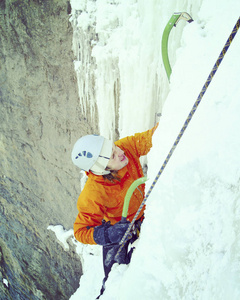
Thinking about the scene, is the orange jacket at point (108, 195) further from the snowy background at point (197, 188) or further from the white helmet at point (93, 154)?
the snowy background at point (197, 188)

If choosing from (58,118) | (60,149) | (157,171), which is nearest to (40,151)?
(60,149)

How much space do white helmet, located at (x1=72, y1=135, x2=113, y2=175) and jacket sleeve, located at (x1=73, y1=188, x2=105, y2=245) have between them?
183 mm

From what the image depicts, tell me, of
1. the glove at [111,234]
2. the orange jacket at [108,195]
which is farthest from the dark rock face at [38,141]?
the glove at [111,234]

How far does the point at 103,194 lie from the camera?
58.1 inches

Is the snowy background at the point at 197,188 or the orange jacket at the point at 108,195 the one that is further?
A: the orange jacket at the point at 108,195

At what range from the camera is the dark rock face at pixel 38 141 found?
258cm

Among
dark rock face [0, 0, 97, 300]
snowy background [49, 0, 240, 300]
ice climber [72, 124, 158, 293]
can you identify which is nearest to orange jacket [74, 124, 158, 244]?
ice climber [72, 124, 158, 293]

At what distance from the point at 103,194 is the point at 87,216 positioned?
0.18 m

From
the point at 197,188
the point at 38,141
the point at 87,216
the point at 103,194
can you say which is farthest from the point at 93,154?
the point at 38,141

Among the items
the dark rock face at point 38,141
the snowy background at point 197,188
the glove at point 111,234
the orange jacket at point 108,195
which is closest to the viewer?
the snowy background at point 197,188

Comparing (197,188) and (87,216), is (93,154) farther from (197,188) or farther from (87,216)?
(197,188)

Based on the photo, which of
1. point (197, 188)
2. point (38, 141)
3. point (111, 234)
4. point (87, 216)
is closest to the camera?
point (197, 188)

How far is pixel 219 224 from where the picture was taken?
0.79 metres

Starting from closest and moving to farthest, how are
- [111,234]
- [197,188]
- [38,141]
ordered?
[197,188], [111,234], [38,141]
